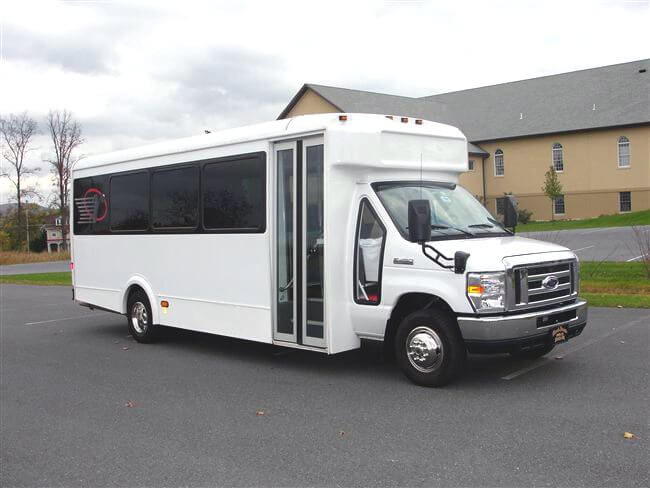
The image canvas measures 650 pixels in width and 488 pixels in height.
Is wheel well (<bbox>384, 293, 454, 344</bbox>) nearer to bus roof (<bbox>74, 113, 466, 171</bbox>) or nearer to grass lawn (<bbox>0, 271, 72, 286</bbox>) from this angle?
bus roof (<bbox>74, 113, 466, 171</bbox>)

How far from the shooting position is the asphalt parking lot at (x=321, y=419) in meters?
4.98

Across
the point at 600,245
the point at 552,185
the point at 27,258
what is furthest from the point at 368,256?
the point at 552,185

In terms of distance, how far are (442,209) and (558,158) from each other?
52827mm

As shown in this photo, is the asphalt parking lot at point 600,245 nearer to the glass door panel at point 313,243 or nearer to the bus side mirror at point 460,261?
the glass door panel at point 313,243

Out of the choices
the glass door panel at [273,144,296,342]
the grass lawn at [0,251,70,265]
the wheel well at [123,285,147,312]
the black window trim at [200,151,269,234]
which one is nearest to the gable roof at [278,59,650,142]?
the grass lawn at [0,251,70,265]

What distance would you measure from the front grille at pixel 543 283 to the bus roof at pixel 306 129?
2254 millimetres

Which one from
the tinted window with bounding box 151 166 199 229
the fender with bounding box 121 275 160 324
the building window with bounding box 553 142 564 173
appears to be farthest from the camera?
the building window with bounding box 553 142 564 173

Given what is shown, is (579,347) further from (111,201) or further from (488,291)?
(111,201)

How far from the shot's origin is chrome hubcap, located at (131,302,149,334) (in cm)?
1079

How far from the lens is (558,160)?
187 feet

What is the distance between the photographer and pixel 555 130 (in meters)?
56.1

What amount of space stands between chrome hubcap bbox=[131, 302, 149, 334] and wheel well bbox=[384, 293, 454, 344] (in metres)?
4.68

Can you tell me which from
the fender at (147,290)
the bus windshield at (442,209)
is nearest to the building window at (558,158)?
the fender at (147,290)

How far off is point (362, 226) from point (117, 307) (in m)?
5.29
